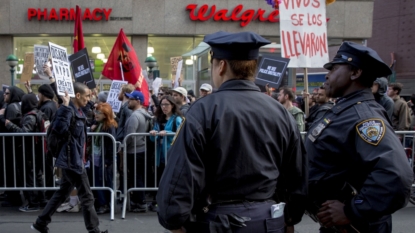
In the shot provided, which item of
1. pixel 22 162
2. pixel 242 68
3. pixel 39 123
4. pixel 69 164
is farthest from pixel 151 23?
pixel 242 68

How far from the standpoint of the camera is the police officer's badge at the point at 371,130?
8.21 feet

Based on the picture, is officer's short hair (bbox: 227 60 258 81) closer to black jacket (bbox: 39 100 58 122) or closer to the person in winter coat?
the person in winter coat

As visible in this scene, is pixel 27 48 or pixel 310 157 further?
pixel 27 48

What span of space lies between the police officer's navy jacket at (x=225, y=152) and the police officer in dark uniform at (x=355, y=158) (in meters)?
0.29

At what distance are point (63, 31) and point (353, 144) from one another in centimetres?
1860

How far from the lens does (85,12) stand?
19250mm

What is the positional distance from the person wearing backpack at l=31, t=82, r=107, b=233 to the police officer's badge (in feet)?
12.4

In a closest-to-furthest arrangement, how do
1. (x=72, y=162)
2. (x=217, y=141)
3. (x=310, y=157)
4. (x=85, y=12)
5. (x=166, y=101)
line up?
1. (x=217, y=141)
2. (x=310, y=157)
3. (x=72, y=162)
4. (x=166, y=101)
5. (x=85, y=12)

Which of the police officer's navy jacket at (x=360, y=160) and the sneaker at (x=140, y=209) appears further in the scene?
the sneaker at (x=140, y=209)

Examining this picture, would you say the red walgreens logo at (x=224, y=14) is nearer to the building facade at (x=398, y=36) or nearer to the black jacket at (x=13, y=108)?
the building facade at (x=398, y=36)

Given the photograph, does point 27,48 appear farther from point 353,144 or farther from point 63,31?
point 353,144

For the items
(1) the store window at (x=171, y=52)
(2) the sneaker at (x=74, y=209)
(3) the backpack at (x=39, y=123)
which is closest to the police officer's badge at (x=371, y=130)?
(2) the sneaker at (x=74, y=209)

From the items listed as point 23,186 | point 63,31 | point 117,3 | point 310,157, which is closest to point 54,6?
point 63,31

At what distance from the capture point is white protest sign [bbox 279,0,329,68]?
6.41 meters
